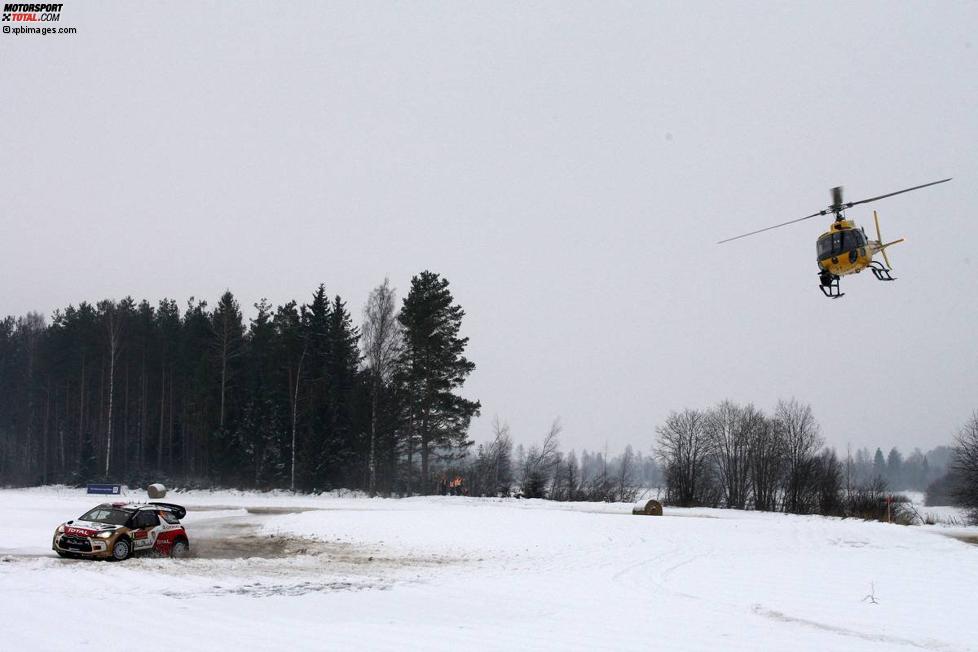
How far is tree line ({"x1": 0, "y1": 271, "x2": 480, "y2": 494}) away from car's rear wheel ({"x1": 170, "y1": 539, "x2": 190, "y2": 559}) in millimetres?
31992

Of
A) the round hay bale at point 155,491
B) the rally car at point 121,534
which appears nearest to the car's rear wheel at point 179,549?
the rally car at point 121,534

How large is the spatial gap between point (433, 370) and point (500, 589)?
126ft

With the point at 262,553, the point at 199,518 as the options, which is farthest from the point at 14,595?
the point at 199,518

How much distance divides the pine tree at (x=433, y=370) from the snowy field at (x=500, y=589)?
23118mm

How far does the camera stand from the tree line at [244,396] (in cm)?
5428

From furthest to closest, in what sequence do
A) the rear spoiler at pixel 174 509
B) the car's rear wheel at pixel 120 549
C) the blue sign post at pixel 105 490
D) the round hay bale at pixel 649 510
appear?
the blue sign post at pixel 105 490
the round hay bale at pixel 649 510
the rear spoiler at pixel 174 509
the car's rear wheel at pixel 120 549

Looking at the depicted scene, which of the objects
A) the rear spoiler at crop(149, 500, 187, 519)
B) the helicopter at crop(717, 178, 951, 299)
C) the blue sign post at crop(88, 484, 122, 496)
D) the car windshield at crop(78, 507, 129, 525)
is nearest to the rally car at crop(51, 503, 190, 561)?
the car windshield at crop(78, 507, 129, 525)

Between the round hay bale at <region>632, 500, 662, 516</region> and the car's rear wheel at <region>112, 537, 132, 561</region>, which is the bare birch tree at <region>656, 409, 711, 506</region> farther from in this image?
the car's rear wheel at <region>112, 537, 132, 561</region>

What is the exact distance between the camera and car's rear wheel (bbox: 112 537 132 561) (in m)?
18.4

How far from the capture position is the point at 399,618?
11.4 meters

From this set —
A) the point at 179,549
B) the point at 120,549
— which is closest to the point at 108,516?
the point at 120,549

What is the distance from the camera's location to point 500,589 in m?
15.0

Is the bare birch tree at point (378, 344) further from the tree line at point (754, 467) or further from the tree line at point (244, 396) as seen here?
the tree line at point (754, 467)

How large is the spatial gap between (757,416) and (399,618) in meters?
69.5
